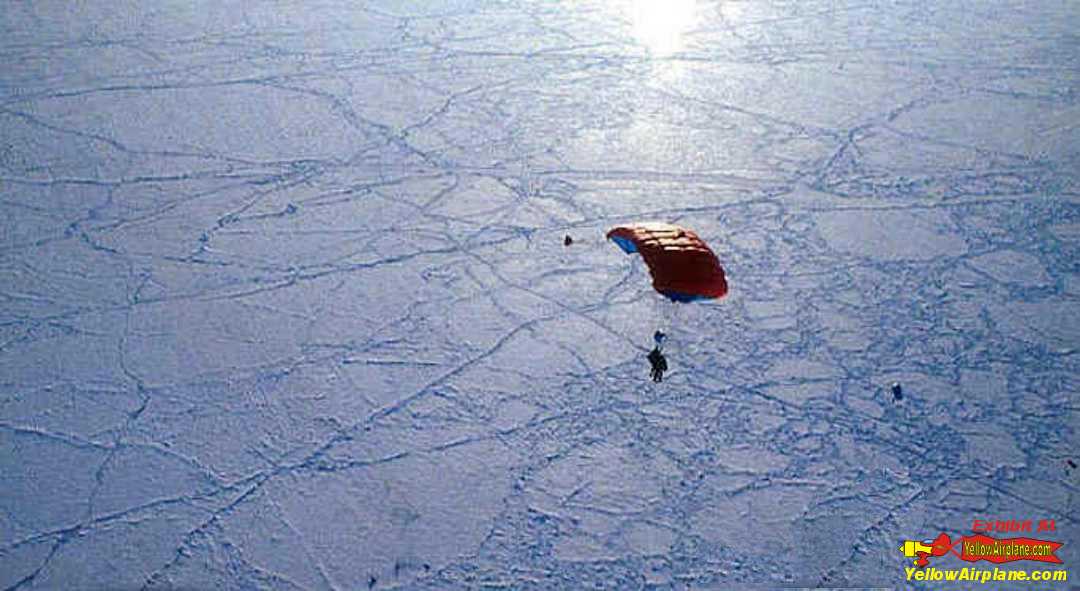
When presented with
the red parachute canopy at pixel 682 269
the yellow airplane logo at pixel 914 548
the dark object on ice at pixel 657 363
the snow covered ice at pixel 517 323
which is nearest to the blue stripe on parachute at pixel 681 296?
the red parachute canopy at pixel 682 269

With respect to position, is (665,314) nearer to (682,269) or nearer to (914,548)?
(682,269)

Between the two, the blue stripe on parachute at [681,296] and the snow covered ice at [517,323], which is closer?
the snow covered ice at [517,323]

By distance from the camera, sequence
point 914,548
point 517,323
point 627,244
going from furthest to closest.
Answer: point 517,323, point 627,244, point 914,548

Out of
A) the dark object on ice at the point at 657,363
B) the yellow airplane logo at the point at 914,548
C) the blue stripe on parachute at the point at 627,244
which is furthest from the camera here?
the blue stripe on parachute at the point at 627,244

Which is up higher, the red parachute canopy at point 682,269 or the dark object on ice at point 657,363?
the red parachute canopy at point 682,269

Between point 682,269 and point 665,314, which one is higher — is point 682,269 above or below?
above

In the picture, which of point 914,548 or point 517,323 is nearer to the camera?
point 914,548

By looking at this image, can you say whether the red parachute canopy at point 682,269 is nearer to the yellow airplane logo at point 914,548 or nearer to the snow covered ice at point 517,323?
the snow covered ice at point 517,323

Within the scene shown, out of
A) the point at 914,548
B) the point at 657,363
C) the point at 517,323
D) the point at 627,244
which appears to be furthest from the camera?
the point at 517,323

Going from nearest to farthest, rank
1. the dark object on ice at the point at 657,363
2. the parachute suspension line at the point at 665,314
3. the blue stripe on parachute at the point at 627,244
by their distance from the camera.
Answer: the dark object on ice at the point at 657,363
the blue stripe on parachute at the point at 627,244
the parachute suspension line at the point at 665,314

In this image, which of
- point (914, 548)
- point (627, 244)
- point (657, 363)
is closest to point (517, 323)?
point (627, 244)

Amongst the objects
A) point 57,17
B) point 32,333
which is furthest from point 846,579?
point 57,17
